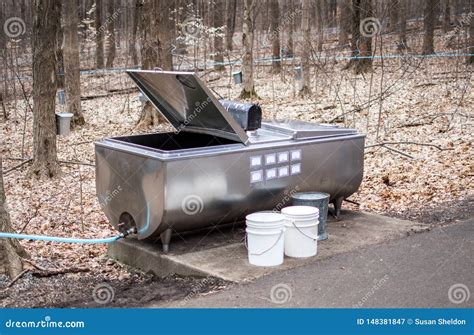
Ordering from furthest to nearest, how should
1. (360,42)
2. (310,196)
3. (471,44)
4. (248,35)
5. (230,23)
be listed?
(230,23), (360,42), (471,44), (248,35), (310,196)

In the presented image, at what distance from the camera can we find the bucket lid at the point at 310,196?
6.99 m

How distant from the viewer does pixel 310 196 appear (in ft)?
23.3

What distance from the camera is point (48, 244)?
28.8 feet

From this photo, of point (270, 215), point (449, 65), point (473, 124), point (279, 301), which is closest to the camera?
point (279, 301)

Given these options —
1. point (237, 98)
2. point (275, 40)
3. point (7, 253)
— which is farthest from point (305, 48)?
point (7, 253)

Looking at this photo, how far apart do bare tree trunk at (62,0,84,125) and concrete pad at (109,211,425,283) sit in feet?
40.0

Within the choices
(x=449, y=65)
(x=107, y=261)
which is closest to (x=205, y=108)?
(x=107, y=261)

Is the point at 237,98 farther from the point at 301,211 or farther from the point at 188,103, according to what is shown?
the point at 301,211

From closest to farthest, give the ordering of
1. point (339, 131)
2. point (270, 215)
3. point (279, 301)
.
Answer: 1. point (279, 301)
2. point (270, 215)
3. point (339, 131)

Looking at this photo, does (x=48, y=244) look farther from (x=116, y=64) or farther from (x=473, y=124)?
(x=116, y=64)

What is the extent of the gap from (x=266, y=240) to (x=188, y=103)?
2.00m

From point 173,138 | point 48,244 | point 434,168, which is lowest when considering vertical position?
point 48,244

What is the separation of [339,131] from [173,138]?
6.27ft

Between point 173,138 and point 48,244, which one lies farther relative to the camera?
point 48,244
